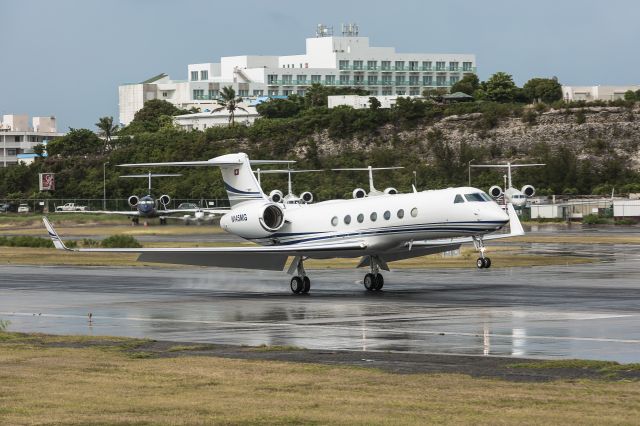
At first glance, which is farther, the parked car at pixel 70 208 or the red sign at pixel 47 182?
the red sign at pixel 47 182

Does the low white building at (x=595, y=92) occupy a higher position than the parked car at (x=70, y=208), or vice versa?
the low white building at (x=595, y=92)

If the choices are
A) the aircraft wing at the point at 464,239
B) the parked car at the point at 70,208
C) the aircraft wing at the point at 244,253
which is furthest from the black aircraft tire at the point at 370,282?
the parked car at the point at 70,208

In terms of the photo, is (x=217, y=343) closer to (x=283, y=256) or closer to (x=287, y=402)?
(x=287, y=402)

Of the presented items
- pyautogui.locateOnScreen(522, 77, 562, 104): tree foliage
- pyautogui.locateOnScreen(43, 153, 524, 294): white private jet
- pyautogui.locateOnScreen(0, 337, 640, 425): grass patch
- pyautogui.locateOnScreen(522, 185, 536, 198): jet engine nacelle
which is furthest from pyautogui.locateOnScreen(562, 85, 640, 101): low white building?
pyautogui.locateOnScreen(0, 337, 640, 425): grass patch

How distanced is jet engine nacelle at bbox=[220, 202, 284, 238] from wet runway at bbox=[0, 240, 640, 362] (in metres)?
2.00

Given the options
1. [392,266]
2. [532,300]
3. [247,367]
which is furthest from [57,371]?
[392,266]

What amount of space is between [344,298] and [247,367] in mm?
16207

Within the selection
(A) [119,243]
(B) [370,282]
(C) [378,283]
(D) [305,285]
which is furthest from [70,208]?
(C) [378,283]

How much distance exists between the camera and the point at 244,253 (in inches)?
1423

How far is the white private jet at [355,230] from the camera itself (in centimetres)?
3597

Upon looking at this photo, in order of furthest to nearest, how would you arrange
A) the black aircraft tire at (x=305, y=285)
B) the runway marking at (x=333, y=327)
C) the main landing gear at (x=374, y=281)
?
the main landing gear at (x=374, y=281), the black aircraft tire at (x=305, y=285), the runway marking at (x=333, y=327)

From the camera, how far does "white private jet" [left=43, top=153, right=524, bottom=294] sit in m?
36.0

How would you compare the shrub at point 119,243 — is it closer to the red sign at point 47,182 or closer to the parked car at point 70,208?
the parked car at point 70,208

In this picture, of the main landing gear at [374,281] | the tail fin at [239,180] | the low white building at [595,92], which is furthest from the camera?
the low white building at [595,92]
